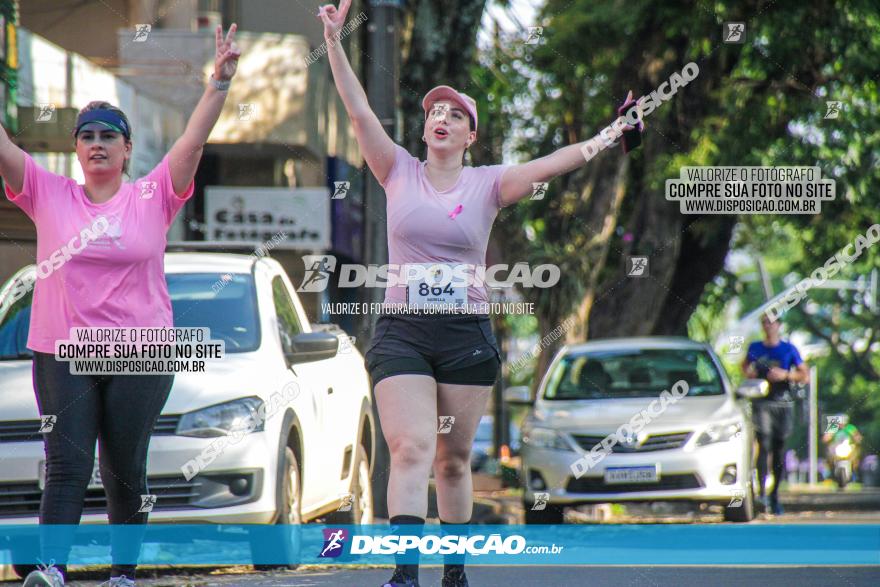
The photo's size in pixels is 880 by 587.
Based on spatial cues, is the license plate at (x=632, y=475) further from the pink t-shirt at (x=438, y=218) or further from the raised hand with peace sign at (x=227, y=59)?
the raised hand with peace sign at (x=227, y=59)

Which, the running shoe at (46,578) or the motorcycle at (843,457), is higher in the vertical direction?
the running shoe at (46,578)

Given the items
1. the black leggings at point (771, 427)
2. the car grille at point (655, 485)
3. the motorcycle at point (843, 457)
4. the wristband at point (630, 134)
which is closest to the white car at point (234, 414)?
the car grille at point (655, 485)

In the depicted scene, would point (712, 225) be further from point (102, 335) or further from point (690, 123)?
point (102, 335)

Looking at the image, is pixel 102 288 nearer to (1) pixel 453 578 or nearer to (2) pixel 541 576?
(1) pixel 453 578

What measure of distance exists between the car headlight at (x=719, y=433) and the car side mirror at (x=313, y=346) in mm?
4235

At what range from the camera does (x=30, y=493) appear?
8.22 metres

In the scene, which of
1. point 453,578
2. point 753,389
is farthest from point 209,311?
point 753,389

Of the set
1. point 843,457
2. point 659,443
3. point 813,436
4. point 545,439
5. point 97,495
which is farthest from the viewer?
point 813,436

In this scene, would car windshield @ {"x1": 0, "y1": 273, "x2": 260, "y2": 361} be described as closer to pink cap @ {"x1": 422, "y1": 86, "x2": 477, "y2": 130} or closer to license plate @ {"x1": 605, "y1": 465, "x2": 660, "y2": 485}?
pink cap @ {"x1": 422, "y1": 86, "x2": 477, "y2": 130}

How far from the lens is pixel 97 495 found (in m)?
8.35

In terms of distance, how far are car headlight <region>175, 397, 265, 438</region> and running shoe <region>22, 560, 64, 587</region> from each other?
2.44 m

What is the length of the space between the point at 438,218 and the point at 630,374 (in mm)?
7049

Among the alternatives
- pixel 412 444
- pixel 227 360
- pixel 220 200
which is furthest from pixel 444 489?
pixel 220 200

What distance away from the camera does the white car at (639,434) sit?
12133 mm
